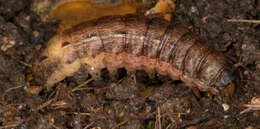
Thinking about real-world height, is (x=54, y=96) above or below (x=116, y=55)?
below

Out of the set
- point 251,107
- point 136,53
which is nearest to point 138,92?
point 136,53

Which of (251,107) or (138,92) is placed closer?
(251,107)

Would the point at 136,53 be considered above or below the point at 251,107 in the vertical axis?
above

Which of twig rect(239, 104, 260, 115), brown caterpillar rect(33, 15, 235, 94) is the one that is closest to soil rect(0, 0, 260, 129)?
twig rect(239, 104, 260, 115)

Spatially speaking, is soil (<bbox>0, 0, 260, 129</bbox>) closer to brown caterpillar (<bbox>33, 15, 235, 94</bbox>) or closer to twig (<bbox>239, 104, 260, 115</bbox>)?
twig (<bbox>239, 104, 260, 115</bbox>)

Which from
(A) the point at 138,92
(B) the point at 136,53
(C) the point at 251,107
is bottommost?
(C) the point at 251,107

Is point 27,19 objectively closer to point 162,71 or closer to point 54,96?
point 54,96

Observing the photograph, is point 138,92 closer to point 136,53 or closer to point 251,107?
point 136,53

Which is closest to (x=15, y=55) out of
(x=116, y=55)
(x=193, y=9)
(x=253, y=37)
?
(x=116, y=55)
